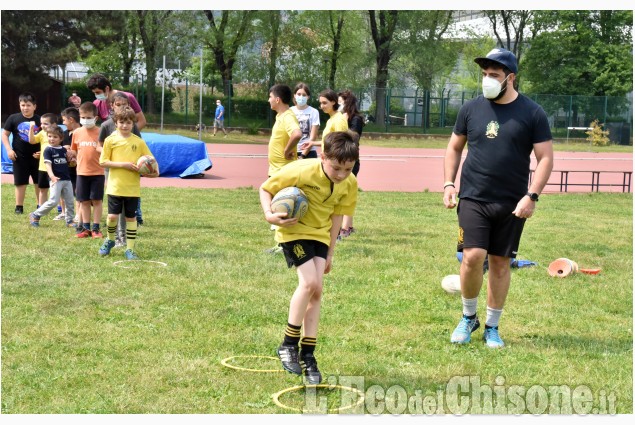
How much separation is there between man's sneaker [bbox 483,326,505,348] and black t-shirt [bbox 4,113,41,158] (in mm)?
8873

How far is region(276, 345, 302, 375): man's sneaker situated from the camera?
18.6ft

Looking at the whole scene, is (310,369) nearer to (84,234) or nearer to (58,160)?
(84,234)

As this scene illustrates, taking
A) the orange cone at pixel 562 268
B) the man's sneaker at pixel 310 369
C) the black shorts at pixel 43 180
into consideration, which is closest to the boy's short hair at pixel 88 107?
the black shorts at pixel 43 180

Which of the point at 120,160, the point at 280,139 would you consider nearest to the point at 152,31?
the point at 280,139

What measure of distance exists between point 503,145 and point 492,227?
1.99 ft

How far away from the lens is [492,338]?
6.71m

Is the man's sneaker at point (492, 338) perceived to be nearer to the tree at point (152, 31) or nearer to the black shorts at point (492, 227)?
the black shorts at point (492, 227)

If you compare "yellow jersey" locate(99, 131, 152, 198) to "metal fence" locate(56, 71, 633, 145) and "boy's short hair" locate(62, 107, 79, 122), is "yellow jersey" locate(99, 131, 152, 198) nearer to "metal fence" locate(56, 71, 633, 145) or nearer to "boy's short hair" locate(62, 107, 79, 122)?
"boy's short hair" locate(62, 107, 79, 122)

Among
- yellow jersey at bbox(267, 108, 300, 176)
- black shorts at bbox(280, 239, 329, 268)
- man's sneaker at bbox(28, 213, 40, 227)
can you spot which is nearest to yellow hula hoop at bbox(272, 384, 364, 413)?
black shorts at bbox(280, 239, 329, 268)

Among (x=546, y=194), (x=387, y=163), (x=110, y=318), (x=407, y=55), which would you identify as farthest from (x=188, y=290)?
(x=407, y=55)

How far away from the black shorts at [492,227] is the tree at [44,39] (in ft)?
127

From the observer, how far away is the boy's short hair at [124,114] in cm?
1016

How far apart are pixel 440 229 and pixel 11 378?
8786 mm

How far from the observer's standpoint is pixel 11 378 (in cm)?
560
